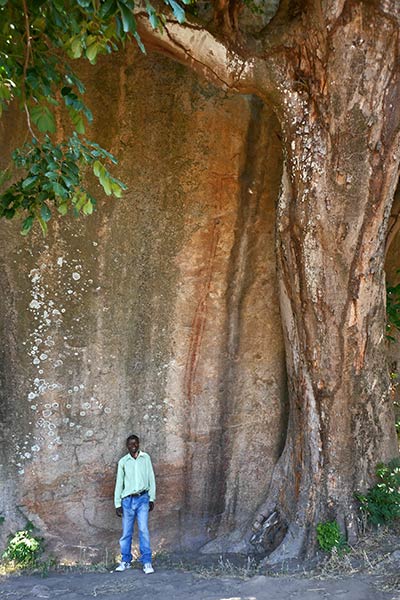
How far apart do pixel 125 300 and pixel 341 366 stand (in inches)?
72.8

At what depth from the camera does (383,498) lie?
4332mm

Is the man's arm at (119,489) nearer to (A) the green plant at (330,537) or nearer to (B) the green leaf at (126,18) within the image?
(A) the green plant at (330,537)

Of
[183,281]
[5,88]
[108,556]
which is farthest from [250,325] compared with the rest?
[5,88]

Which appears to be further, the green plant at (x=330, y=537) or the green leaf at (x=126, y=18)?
the green plant at (x=330, y=537)

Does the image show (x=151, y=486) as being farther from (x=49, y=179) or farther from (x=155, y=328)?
(x=49, y=179)

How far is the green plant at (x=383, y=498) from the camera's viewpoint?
4.30 meters

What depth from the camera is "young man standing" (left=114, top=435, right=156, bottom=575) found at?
4.51 metres

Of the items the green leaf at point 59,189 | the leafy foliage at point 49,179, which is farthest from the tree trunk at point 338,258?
the green leaf at point 59,189

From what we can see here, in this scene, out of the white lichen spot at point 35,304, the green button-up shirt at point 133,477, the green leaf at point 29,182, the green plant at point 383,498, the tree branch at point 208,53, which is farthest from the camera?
the white lichen spot at point 35,304

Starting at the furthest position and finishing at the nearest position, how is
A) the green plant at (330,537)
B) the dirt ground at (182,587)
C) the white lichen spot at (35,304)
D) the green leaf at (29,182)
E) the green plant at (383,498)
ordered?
the white lichen spot at (35,304)
the green plant at (383,498)
the green plant at (330,537)
the dirt ground at (182,587)
the green leaf at (29,182)

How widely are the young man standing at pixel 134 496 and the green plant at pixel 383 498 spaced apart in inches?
61.6

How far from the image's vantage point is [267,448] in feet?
17.3

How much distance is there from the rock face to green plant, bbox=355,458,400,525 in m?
1.05

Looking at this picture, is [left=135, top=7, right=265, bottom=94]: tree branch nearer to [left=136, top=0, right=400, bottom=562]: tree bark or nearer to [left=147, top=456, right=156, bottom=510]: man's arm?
[left=136, top=0, right=400, bottom=562]: tree bark
